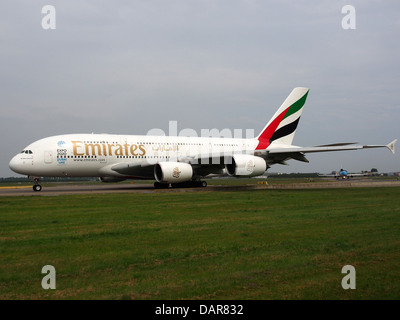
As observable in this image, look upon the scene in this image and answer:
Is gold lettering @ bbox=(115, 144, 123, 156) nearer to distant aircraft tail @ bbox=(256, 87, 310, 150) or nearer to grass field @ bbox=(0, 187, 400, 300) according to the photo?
distant aircraft tail @ bbox=(256, 87, 310, 150)

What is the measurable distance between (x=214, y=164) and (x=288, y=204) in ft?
43.9

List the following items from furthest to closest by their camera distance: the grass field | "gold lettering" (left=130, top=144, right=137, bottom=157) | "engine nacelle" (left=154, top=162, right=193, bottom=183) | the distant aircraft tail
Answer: the distant aircraft tail → "gold lettering" (left=130, top=144, right=137, bottom=157) → "engine nacelle" (left=154, top=162, right=193, bottom=183) → the grass field

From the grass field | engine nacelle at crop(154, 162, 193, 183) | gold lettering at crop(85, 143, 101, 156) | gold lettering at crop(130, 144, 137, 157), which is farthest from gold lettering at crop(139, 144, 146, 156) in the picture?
the grass field

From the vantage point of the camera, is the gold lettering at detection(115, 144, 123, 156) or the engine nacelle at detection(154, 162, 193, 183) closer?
the engine nacelle at detection(154, 162, 193, 183)

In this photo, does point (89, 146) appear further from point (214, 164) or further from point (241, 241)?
point (241, 241)

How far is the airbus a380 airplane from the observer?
26094 millimetres

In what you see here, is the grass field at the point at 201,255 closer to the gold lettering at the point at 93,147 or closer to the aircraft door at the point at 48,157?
the aircraft door at the point at 48,157

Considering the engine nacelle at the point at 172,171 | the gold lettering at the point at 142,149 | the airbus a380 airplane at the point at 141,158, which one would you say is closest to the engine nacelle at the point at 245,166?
the airbus a380 airplane at the point at 141,158

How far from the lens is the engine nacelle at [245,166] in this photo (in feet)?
88.3

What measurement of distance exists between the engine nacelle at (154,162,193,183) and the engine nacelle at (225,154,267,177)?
292 centimetres

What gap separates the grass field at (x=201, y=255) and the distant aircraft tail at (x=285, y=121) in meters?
21.9

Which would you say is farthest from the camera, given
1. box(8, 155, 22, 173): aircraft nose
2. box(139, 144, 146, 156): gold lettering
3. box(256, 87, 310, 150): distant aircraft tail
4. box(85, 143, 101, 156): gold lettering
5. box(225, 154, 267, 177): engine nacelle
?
box(256, 87, 310, 150): distant aircraft tail

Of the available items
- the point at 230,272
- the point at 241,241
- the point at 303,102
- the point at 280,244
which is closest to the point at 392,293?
the point at 230,272

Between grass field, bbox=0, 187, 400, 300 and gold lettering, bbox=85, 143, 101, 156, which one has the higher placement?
gold lettering, bbox=85, 143, 101, 156
